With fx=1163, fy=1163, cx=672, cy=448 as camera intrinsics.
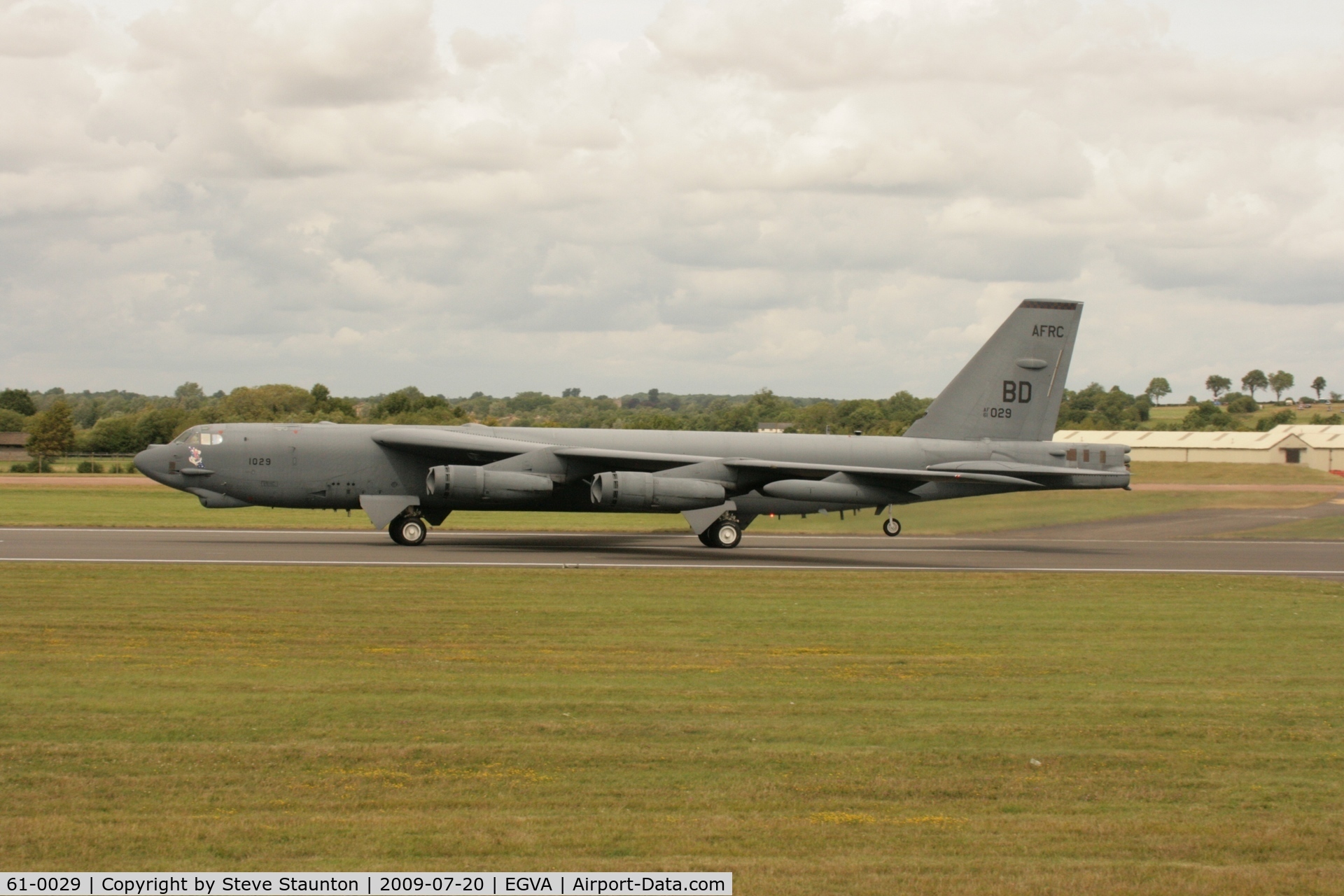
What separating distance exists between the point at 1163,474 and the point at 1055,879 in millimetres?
57642

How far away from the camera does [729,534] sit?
27875 millimetres

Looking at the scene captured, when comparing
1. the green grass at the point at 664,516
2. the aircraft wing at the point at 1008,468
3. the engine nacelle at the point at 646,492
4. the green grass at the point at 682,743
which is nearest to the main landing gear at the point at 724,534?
the engine nacelle at the point at 646,492

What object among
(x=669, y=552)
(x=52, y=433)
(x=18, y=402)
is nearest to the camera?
(x=669, y=552)

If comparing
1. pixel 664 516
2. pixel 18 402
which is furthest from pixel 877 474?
pixel 18 402

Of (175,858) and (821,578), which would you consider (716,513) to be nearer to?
(821,578)

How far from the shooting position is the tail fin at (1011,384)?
30.2 m

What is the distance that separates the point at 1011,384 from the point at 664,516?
1488 centimetres

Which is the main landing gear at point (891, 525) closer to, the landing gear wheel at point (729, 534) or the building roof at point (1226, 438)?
the landing gear wheel at point (729, 534)

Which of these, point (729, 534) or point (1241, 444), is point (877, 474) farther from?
point (1241, 444)

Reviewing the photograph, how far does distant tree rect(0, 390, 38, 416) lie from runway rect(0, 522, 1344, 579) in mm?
103492

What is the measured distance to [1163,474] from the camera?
5928cm

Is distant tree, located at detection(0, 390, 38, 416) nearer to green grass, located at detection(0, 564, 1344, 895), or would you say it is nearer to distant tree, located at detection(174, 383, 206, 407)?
distant tree, located at detection(174, 383, 206, 407)

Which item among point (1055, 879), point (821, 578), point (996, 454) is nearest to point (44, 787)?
point (1055, 879)

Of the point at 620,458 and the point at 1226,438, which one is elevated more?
the point at 1226,438
